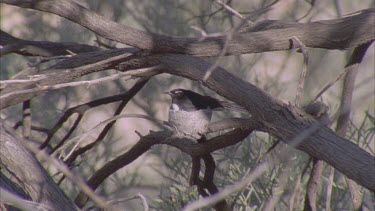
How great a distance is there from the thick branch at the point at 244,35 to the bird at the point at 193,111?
0.36 m

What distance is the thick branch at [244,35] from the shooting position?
2379 millimetres

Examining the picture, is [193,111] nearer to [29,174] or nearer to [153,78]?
[29,174]

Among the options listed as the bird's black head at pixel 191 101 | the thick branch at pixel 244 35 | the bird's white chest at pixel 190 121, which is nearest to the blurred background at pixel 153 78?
the bird's black head at pixel 191 101

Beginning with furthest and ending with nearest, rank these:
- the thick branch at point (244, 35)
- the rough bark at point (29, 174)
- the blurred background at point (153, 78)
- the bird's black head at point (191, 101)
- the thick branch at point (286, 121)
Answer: the blurred background at point (153, 78), the bird's black head at point (191, 101), the rough bark at point (29, 174), the thick branch at point (244, 35), the thick branch at point (286, 121)

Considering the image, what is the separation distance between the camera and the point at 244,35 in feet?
8.48

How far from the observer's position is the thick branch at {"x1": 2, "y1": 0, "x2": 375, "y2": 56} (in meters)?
2.38

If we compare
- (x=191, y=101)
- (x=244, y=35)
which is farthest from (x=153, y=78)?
(x=244, y=35)

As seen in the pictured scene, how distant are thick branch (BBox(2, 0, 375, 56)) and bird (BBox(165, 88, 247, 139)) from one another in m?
0.36

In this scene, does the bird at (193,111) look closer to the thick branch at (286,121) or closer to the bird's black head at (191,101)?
the bird's black head at (191,101)

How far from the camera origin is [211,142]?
2770mm

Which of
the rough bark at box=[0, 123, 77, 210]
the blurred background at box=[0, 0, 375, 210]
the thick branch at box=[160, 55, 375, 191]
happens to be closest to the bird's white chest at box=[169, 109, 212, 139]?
the thick branch at box=[160, 55, 375, 191]

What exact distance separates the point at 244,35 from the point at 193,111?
89cm

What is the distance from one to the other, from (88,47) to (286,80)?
9.29 feet

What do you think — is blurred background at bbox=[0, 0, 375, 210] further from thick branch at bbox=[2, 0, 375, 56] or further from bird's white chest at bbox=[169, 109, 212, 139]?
thick branch at bbox=[2, 0, 375, 56]
